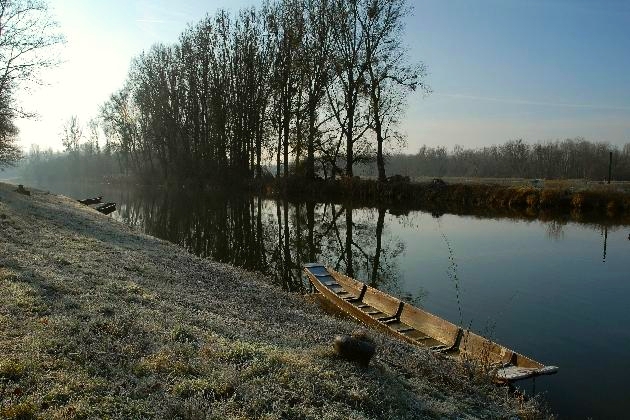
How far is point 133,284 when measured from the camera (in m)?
10.2

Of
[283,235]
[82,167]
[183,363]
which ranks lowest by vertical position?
[283,235]

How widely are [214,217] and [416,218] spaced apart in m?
13.7

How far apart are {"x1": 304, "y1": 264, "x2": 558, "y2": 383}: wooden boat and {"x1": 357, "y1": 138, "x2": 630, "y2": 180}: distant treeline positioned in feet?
174

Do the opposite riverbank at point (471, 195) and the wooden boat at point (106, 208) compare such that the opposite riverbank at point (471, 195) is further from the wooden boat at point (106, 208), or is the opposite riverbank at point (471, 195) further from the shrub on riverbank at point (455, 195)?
the wooden boat at point (106, 208)

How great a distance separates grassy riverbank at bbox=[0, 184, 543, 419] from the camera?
510 cm

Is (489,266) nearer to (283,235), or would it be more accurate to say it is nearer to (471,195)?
(283,235)

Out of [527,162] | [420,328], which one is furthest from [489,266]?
[527,162]

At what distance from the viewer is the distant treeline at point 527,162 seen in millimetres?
73669

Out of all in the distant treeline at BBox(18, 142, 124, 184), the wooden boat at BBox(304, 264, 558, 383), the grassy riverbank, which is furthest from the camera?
the distant treeline at BBox(18, 142, 124, 184)

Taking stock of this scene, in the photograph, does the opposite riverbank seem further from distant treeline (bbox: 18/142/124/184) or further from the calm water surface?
distant treeline (bbox: 18/142/124/184)

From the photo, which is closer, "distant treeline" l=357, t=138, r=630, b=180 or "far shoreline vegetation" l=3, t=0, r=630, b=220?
"far shoreline vegetation" l=3, t=0, r=630, b=220

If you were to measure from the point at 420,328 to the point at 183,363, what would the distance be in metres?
5.98

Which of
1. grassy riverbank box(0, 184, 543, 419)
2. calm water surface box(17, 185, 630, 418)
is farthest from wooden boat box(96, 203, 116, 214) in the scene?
grassy riverbank box(0, 184, 543, 419)

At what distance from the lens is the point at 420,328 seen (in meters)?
10.5
